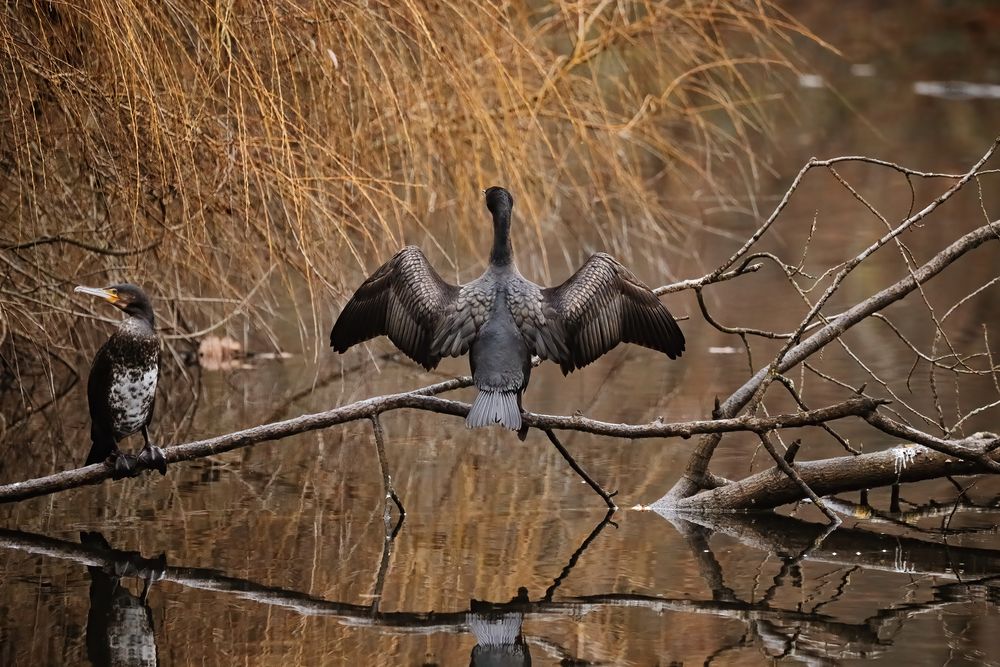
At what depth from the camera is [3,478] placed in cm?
593

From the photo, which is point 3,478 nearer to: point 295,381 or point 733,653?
point 295,381

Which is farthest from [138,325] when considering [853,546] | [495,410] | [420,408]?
[853,546]

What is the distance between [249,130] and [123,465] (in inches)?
71.3

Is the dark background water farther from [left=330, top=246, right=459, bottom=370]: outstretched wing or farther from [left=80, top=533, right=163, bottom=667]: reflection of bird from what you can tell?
[left=330, top=246, right=459, bottom=370]: outstretched wing

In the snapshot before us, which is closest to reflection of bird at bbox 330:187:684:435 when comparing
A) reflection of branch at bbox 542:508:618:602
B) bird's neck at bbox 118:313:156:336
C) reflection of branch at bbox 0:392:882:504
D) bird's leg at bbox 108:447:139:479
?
reflection of branch at bbox 0:392:882:504

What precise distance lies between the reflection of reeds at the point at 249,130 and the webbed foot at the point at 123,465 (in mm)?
839

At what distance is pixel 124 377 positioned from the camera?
4.91 m

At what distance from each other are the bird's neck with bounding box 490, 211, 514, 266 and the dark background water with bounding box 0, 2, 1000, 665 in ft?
2.77

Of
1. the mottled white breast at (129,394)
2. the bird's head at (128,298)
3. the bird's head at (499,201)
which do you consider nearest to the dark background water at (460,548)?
the mottled white breast at (129,394)

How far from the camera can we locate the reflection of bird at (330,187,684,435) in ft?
15.0

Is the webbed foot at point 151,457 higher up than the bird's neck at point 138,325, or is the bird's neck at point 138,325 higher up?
the bird's neck at point 138,325

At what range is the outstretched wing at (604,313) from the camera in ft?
15.3

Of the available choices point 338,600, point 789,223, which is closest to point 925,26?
point 789,223

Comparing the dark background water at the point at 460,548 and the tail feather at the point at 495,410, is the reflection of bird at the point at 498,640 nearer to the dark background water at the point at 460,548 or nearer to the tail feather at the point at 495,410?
the dark background water at the point at 460,548
